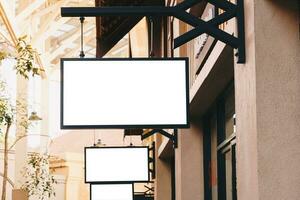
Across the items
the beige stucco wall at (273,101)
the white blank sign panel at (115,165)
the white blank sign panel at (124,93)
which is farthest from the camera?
the white blank sign panel at (115,165)

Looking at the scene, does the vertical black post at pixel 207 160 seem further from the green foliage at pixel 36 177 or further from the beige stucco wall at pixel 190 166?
the green foliage at pixel 36 177

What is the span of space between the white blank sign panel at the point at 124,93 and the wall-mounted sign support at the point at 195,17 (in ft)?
2.20

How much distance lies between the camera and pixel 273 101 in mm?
3076

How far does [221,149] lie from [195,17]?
3075 millimetres

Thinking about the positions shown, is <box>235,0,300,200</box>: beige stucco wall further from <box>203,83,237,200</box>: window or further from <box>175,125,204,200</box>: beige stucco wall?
<box>175,125,204,200</box>: beige stucco wall

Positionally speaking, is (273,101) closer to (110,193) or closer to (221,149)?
(221,149)

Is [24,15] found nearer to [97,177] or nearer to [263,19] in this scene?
[97,177]

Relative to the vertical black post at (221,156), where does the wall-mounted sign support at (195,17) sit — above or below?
above

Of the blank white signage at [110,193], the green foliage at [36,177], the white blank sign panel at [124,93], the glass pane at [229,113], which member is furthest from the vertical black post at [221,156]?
the green foliage at [36,177]

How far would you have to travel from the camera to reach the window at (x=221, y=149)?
5.55 meters

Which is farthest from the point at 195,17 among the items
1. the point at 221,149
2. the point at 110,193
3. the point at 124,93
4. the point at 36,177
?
the point at 36,177

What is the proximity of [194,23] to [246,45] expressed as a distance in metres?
0.25

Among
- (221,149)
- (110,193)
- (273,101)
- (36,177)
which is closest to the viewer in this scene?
(273,101)

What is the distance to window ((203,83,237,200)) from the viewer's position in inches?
219
